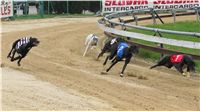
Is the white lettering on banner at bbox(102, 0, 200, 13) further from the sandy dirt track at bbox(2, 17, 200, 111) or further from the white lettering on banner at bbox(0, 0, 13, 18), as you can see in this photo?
the sandy dirt track at bbox(2, 17, 200, 111)

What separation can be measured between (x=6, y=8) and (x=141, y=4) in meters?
7.53

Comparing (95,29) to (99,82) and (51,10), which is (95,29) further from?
(51,10)

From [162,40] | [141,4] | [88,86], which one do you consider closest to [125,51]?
[88,86]

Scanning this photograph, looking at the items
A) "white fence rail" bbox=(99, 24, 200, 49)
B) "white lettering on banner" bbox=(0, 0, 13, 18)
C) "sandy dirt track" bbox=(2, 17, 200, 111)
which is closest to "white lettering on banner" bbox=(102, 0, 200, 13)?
"white lettering on banner" bbox=(0, 0, 13, 18)

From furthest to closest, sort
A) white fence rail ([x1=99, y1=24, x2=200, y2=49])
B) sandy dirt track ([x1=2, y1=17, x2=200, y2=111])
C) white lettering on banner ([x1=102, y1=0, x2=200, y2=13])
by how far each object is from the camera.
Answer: white lettering on banner ([x1=102, y1=0, x2=200, y2=13]) < white fence rail ([x1=99, y1=24, x2=200, y2=49]) < sandy dirt track ([x1=2, y1=17, x2=200, y2=111])

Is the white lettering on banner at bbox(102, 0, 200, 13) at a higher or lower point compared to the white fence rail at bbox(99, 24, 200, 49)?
higher

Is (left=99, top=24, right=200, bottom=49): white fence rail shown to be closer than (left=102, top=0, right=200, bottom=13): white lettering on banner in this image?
Yes

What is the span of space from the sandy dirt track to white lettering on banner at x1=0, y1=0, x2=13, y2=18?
48.0 feet

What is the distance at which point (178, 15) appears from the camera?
26891 millimetres

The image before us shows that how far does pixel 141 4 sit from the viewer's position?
30734 millimetres

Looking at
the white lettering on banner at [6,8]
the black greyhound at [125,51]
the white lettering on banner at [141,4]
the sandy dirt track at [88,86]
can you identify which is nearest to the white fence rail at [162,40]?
the sandy dirt track at [88,86]

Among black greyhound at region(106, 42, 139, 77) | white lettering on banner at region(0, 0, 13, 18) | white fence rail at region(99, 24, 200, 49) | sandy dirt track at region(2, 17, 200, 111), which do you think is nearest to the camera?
sandy dirt track at region(2, 17, 200, 111)

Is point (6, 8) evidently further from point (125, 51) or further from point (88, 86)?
point (88, 86)

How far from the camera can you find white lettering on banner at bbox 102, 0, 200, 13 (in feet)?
99.1
